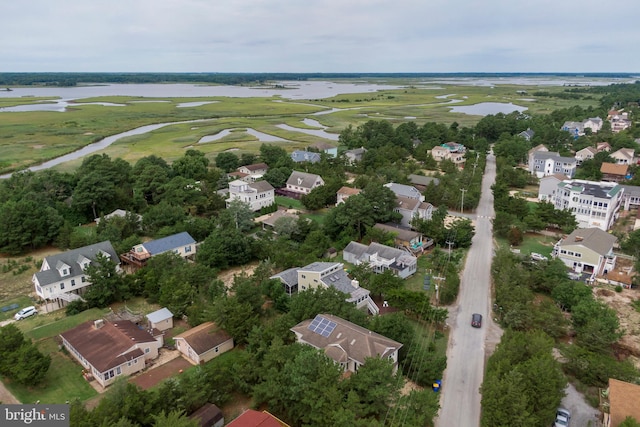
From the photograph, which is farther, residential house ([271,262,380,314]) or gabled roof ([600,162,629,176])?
gabled roof ([600,162,629,176])

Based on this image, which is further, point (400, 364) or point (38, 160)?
point (38, 160)

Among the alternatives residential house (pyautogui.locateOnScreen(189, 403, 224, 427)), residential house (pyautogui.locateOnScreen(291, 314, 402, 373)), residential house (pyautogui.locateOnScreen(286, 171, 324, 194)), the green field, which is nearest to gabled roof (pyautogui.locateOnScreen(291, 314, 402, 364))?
residential house (pyautogui.locateOnScreen(291, 314, 402, 373))

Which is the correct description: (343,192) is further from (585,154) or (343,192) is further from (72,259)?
(585,154)

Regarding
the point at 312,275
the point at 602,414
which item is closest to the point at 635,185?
the point at 602,414

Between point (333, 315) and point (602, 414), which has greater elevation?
point (333, 315)

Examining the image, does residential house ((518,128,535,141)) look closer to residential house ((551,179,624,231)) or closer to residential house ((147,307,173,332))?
residential house ((551,179,624,231))

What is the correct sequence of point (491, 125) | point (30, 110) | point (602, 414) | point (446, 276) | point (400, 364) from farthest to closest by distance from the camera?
point (30, 110) < point (491, 125) < point (446, 276) < point (400, 364) < point (602, 414)

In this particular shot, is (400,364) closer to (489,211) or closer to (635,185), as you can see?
(489,211)
